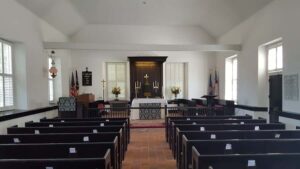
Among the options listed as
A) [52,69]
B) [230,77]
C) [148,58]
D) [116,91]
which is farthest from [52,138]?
[230,77]

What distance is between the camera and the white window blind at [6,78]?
5.49 metres

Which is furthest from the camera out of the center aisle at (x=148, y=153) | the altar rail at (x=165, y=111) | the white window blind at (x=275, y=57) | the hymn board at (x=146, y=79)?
the hymn board at (x=146, y=79)

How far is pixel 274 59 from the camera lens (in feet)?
21.7

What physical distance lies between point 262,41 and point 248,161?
5.49 metres

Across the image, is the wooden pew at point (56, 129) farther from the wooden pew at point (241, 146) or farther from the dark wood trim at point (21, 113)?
the wooden pew at point (241, 146)

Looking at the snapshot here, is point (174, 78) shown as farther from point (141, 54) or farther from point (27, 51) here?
point (27, 51)

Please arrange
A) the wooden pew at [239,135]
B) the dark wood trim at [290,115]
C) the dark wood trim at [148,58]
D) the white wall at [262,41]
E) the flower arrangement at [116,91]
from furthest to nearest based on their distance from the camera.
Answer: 1. the dark wood trim at [148,58]
2. the flower arrangement at [116,91]
3. the white wall at [262,41]
4. the dark wood trim at [290,115]
5. the wooden pew at [239,135]

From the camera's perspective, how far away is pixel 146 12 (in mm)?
9125

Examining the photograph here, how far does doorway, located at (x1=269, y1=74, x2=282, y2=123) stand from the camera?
6.03 m

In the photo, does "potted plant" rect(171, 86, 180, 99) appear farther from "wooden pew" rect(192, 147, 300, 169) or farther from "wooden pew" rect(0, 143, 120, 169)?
"wooden pew" rect(192, 147, 300, 169)

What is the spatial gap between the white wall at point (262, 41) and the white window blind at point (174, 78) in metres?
2.55

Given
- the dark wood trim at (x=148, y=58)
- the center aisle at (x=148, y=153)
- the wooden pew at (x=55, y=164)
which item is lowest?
the center aisle at (x=148, y=153)

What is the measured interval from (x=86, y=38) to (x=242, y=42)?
650 centimetres

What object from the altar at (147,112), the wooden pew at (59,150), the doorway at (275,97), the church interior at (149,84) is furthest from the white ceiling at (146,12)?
the wooden pew at (59,150)
